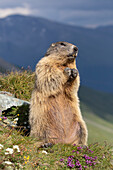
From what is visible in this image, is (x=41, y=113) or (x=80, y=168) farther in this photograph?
(x=41, y=113)

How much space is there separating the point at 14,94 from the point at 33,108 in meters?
3.75

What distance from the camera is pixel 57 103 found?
23.1ft

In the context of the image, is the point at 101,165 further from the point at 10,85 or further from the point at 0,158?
the point at 10,85

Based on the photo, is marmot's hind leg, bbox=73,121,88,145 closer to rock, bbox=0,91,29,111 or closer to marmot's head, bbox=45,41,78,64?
marmot's head, bbox=45,41,78,64

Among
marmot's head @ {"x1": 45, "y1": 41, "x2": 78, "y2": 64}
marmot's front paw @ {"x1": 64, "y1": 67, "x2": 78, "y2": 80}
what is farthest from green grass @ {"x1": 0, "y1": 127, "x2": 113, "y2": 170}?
marmot's head @ {"x1": 45, "y1": 41, "x2": 78, "y2": 64}

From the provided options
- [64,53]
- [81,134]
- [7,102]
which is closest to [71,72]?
[64,53]

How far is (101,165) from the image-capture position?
6.37 m

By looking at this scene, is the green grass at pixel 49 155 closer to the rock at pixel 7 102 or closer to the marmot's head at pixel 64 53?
the rock at pixel 7 102

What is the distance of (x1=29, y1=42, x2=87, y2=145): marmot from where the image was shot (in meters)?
6.96

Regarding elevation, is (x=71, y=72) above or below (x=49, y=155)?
above

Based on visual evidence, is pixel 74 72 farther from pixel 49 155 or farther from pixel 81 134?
pixel 49 155

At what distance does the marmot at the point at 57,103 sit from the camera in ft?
22.9

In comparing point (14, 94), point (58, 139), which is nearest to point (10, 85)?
point (14, 94)

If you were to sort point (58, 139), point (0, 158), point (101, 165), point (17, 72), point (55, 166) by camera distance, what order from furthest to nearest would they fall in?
point (17, 72) → point (58, 139) → point (101, 165) → point (55, 166) → point (0, 158)
